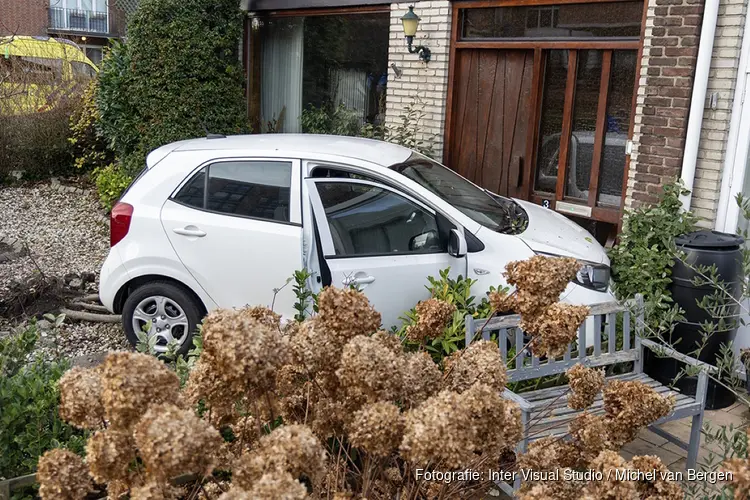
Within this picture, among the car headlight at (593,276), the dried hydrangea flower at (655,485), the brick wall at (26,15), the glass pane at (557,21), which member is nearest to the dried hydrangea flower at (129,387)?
the dried hydrangea flower at (655,485)

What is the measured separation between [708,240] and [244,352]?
4605mm

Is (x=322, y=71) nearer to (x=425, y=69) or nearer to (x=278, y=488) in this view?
(x=425, y=69)

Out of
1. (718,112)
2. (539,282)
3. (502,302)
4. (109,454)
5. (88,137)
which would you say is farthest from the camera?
(88,137)

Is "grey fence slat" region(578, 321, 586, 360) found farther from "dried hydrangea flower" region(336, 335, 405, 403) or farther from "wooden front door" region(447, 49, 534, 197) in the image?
"wooden front door" region(447, 49, 534, 197)

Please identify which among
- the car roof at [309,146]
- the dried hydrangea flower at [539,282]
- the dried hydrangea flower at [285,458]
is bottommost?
the dried hydrangea flower at [285,458]

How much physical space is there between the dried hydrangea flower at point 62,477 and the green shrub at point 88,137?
439 inches

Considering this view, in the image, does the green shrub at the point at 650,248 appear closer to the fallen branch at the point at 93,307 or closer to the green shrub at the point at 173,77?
the fallen branch at the point at 93,307

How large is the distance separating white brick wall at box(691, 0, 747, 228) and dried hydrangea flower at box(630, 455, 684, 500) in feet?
15.1

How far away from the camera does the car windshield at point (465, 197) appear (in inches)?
218

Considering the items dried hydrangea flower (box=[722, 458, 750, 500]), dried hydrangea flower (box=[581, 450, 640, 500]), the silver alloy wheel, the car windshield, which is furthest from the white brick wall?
dried hydrangea flower (box=[722, 458, 750, 500])

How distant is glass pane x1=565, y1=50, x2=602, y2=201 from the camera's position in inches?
290

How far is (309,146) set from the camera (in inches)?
227

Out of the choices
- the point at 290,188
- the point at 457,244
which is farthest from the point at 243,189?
the point at 457,244

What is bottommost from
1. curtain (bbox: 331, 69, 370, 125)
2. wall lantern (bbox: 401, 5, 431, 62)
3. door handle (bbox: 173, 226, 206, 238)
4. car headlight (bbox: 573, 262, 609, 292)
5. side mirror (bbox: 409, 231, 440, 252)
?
car headlight (bbox: 573, 262, 609, 292)
